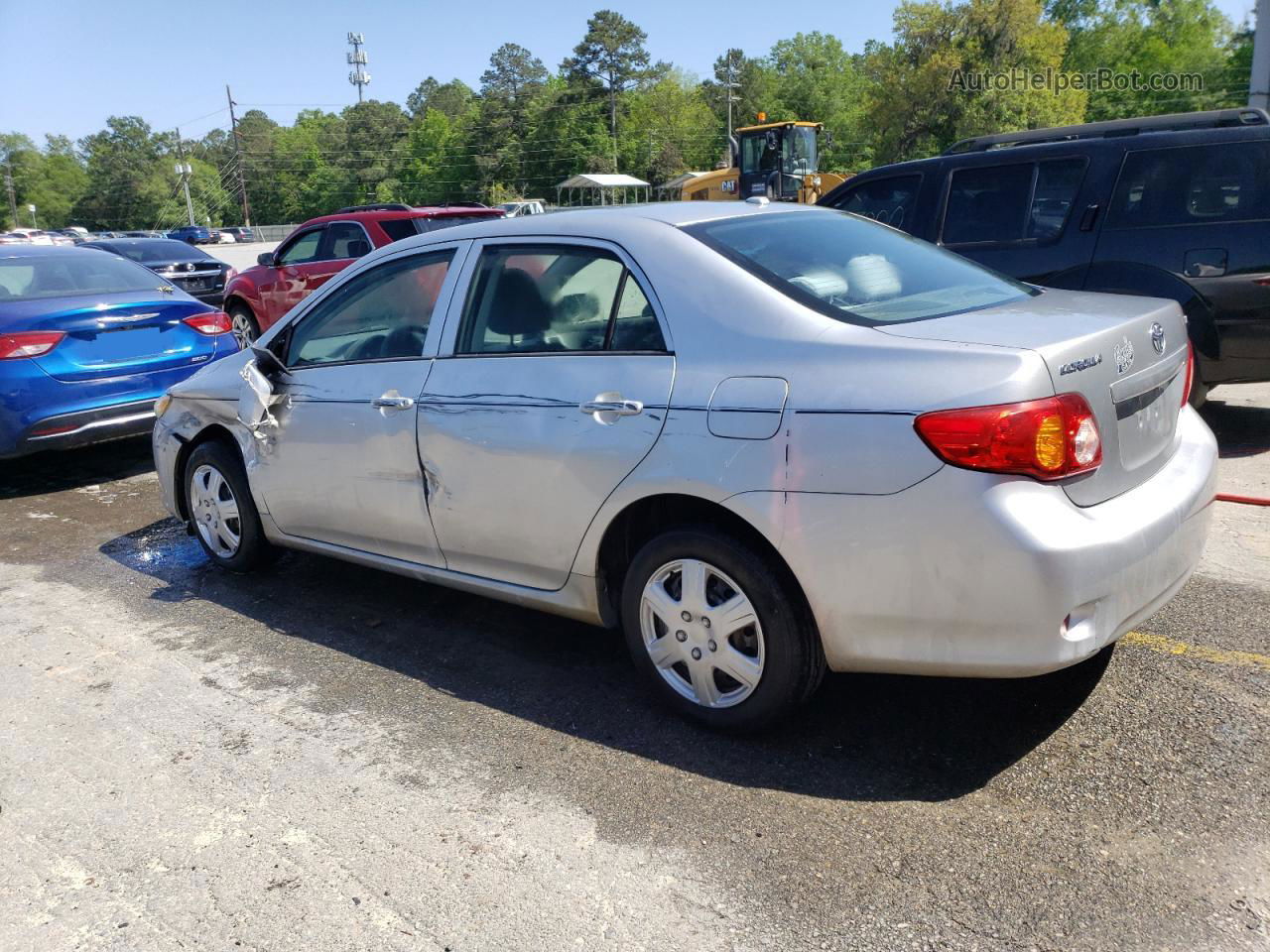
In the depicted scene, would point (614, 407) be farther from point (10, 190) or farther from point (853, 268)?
point (10, 190)

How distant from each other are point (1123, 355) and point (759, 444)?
1077 mm

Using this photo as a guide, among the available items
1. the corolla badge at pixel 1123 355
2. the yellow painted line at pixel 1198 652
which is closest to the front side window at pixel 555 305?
the corolla badge at pixel 1123 355

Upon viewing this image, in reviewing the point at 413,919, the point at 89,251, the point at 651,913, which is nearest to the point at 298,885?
the point at 413,919

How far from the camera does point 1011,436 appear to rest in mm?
2676

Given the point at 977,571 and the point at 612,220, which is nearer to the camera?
the point at 977,571

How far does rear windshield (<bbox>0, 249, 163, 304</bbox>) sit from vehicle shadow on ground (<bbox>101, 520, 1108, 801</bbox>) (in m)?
3.54

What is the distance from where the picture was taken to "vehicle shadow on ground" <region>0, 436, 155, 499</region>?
7.56m

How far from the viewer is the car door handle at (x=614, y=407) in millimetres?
3291

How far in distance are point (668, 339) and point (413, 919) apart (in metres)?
1.81

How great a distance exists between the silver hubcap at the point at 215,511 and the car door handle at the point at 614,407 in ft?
8.06

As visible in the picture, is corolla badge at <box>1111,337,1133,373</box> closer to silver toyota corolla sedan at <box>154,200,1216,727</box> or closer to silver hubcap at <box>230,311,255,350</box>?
silver toyota corolla sedan at <box>154,200,1216,727</box>

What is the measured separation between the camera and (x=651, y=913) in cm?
253

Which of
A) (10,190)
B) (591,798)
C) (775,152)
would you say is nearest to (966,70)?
(775,152)

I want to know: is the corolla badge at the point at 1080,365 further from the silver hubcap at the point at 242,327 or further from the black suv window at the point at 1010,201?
the silver hubcap at the point at 242,327
